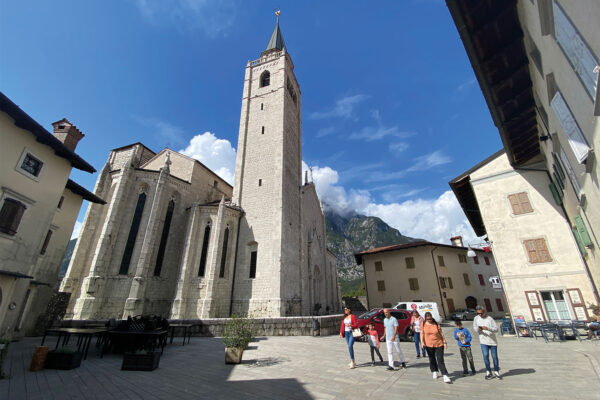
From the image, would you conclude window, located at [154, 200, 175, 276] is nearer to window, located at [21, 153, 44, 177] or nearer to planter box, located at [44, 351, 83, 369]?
window, located at [21, 153, 44, 177]

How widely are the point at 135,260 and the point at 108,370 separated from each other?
40.6 ft

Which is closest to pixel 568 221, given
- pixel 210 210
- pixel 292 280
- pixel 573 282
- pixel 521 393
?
pixel 573 282

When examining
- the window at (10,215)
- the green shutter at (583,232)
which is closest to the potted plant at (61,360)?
the window at (10,215)

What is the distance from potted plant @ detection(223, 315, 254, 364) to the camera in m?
7.17

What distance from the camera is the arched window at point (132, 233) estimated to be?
17.0 m

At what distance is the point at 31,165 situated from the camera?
34.7 feet

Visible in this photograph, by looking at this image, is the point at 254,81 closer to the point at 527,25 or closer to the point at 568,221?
the point at 527,25

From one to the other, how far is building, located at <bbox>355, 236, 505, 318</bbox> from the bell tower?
11.1 m

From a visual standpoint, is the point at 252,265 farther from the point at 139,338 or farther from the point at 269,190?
the point at 139,338

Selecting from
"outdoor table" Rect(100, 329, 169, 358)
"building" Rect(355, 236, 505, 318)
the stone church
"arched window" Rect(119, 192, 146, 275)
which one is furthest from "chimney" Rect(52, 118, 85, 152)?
"building" Rect(355, 236, 505, 318)

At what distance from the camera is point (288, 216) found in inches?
807

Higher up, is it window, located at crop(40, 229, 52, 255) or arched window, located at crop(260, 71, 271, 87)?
arched window, located at crop(260, 71, 271, 87)

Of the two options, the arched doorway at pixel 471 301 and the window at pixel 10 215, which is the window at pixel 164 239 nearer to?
the window at pixel 10 215

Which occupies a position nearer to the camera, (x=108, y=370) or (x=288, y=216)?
(x=108, y=370)
